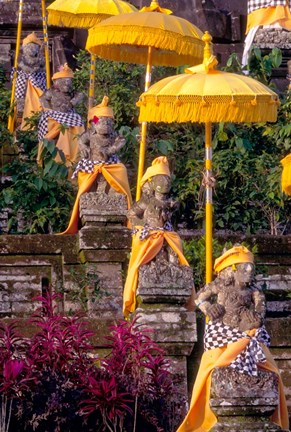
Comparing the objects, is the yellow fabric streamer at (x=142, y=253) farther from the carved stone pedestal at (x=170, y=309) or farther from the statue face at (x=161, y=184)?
the statue face at (x=161, y=184)

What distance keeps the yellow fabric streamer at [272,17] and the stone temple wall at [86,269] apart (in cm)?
638

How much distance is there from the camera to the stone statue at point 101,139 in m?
18.2

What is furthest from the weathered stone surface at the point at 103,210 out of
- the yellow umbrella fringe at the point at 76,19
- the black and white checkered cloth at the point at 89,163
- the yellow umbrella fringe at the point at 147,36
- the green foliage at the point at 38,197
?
the yellow umbrella fringe at the point at 76,19

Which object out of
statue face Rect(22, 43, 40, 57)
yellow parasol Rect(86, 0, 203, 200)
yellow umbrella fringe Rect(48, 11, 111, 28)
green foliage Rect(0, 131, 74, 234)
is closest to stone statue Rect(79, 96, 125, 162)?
yellow parasol Rect(86, 0, 203, 200)

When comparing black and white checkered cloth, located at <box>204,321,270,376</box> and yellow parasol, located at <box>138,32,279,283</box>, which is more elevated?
yellow parasol, located at <box>138,32,279,283</box>

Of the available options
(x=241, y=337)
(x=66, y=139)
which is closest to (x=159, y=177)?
(x=241, y=337)

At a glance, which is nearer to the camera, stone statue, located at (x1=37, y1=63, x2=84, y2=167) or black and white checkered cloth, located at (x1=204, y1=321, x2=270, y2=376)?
black and white checkered cloth, located at (x1=204, y1=321, x2=270, y2=376)

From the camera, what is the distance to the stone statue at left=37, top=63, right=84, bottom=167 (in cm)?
2064

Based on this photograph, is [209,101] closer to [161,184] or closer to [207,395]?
[161,184]

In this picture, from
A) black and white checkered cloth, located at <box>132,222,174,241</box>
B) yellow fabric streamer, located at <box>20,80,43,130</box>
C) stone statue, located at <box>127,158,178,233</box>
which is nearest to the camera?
black and white checkered cloth, located at <box>132,222,174,241</box>

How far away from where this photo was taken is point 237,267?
14578 mm

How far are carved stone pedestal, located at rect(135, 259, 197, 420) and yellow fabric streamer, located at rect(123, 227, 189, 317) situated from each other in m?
0.17

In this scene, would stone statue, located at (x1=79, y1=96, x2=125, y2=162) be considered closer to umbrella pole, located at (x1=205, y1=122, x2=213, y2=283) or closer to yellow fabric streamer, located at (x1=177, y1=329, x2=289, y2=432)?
umbrella pole, located at (x1=205, y1=122, x2=213, y2=283)

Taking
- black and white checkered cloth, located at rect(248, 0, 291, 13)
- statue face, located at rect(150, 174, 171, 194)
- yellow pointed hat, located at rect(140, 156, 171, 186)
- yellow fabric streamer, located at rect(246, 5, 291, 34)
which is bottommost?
statue face, located at rect(150, 174, 171, 194)
